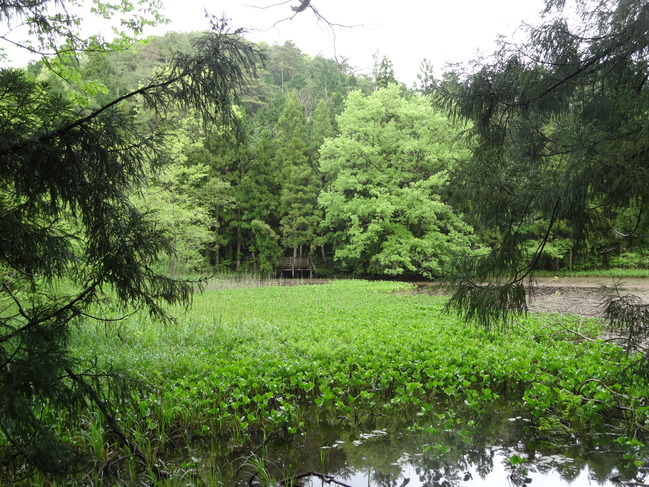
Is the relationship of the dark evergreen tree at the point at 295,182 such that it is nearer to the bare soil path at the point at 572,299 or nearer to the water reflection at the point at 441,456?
the bare soil path at the point at 572,299

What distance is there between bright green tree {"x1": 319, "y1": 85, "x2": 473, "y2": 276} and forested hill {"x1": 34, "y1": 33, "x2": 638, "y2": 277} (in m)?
0.05

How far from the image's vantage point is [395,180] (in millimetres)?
19750

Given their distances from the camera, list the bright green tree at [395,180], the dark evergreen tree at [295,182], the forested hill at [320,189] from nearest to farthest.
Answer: the forested hill at [320,189], the bright green tree at [395,180], the dark evergreen tree at [295,182]

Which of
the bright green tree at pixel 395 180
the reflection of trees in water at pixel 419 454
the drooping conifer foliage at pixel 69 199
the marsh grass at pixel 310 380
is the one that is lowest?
the reflection of trees in water at pixel 419 454

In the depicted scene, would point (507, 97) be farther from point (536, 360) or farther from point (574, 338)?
point (574, 338)

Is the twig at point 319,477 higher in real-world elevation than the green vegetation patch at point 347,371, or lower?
lower

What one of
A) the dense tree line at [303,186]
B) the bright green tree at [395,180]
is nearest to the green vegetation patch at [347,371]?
the dense tree line at [303,186]

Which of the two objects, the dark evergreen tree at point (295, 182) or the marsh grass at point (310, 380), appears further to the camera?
the dark evergreen tree at point (295, 182)

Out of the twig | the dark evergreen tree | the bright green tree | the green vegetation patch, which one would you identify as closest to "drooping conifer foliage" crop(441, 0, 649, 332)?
the green vegetation patch

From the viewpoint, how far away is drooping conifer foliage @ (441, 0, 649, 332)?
2820 mm

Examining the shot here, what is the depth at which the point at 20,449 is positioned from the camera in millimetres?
1850

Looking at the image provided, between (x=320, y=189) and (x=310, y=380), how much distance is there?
65.8 ft

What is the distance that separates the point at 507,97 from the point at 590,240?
1283 millimetres

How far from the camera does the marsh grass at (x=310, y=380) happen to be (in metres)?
3.57
